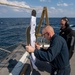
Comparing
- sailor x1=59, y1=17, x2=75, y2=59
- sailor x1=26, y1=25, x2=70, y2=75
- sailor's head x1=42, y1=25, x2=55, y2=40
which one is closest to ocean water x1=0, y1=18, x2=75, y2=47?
sailor x1=59, y1=17, x2=75, y2=59

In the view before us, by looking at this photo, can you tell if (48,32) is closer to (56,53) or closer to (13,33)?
(56,53)

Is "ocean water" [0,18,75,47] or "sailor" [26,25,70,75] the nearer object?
"sailor" [26,25,70,75]

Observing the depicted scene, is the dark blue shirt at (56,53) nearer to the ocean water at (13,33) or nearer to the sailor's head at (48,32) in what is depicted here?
the sailor's head at (48,32)

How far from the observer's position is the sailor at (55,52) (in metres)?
4.39

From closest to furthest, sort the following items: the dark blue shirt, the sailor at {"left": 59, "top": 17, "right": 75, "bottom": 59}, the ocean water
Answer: the dark blue shirt → the sailor at {"left": 59, "top": 17, "right": 75, "bottom": 59} → the ocean water

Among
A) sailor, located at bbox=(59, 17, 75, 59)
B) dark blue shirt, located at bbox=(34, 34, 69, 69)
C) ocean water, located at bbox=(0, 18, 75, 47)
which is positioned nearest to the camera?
dark blue shirt, located at bbox=(34, 34, 69, 69)

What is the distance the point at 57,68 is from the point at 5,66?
3.20m

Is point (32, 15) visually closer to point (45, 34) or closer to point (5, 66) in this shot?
point (45, 34)

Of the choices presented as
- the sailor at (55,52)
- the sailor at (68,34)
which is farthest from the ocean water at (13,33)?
the sailor at (55,52)

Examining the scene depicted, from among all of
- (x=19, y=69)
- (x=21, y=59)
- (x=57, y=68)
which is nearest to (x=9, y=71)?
(x=19, y=69)

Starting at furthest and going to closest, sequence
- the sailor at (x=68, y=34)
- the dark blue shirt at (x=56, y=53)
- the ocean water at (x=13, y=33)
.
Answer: the ocean water at (x=13, y=33)
the sailor at (x=68, y=34)
the dark blue shirt at (x=56, y=53)

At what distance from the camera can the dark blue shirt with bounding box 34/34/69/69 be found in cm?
438

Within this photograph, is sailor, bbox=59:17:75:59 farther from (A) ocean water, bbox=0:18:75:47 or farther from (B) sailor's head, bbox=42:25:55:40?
(A) ocean water, bbox=0:18:75:47

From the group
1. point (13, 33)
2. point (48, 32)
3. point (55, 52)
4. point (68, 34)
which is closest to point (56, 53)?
point (55, 52)
